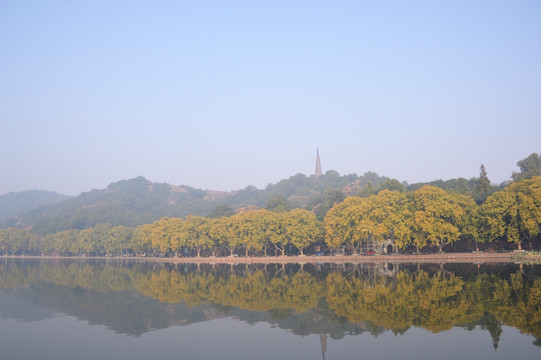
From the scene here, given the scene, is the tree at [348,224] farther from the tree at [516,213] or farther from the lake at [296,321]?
the lake at [296,321]

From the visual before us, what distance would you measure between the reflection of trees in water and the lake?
9 cm

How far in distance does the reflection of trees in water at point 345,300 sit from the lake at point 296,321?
9 cm

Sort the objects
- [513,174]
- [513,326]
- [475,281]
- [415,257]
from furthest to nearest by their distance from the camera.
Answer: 1. [513,174]
2. [415,257]
3. [475,281]
4. [513,326]

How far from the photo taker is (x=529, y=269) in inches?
1818

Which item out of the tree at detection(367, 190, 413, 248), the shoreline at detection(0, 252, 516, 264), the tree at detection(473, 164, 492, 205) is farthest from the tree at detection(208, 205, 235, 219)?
the tree at detection(473, 164, 492, 205)

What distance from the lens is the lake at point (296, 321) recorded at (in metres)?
22.0

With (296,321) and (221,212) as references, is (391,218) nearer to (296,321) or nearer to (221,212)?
(296,321)

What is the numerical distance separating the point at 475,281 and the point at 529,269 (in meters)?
10.4

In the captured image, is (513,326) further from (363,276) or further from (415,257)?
(415,257)

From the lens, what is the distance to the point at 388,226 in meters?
72.5

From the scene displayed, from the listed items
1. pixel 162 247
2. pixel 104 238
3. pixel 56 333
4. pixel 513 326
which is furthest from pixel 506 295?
pixel 104 238

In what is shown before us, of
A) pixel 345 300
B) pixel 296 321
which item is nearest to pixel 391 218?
pixel 345 300

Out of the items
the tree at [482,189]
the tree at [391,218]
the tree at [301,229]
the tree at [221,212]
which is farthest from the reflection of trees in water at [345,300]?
the tree at [221,212]

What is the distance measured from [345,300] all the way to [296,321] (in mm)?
6806
